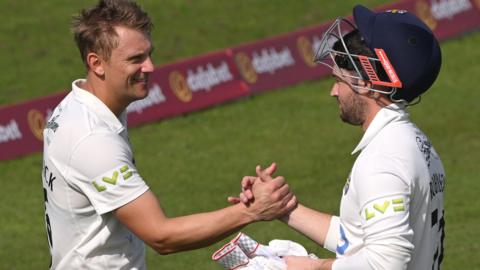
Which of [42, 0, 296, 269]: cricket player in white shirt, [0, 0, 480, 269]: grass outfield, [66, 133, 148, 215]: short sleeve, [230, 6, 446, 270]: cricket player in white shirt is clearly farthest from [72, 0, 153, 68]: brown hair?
[0, 0, 480, 269]: grass outfield

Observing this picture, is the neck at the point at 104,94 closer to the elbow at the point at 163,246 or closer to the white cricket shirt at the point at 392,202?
the elbow at the point at 163,246

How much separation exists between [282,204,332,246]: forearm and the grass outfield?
568cm

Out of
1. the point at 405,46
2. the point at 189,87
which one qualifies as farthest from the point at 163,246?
the point at 189,87

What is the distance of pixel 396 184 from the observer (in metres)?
5.95

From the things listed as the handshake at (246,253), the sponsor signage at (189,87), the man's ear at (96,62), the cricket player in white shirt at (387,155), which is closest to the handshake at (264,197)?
the handshake at (246,253)

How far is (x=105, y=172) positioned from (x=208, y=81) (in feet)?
47.6

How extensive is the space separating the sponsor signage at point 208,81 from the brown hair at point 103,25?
11969mm

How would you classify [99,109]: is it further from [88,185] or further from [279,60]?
[279,60]

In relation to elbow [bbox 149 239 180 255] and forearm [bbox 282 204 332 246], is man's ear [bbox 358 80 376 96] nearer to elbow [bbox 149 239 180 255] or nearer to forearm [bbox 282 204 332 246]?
forearm [bbox 282 204 332 246]

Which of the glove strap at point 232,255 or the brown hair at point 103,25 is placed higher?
the brown hair at point 103,25

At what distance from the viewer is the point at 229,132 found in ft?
65.4

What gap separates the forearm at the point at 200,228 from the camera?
6668 mm

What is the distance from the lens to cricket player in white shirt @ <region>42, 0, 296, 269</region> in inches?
260

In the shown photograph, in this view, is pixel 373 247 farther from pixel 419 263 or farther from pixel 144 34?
pixel 144 34
